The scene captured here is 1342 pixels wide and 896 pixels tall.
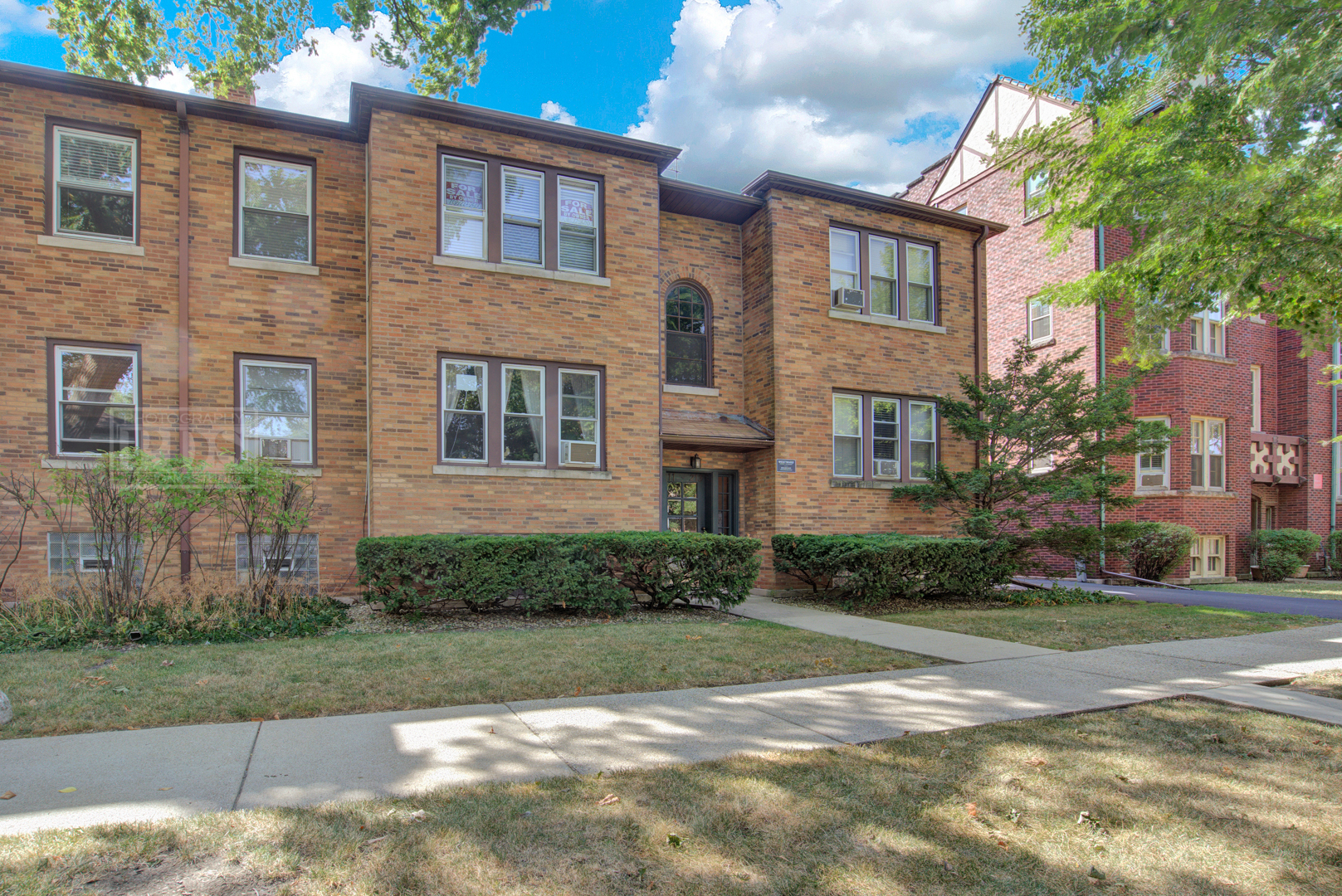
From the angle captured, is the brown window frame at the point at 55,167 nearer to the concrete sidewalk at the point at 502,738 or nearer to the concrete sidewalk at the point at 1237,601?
the concrete sidewalk at the point at 502,738

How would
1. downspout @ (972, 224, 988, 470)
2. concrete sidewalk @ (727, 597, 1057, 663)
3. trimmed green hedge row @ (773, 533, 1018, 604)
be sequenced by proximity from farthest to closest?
downspout @ (972, 224, 988, 470), trimmed green hedge row @ (773, 533, 1018, 604), concrete sidewalk @ (727, 597, 1057, 663)

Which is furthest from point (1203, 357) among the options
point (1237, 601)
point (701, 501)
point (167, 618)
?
point (167, 618)

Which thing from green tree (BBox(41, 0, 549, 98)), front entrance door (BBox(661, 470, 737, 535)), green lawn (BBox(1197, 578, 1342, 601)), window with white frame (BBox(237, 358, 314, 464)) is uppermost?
green tree (BBox(41, 0, 549, 98))

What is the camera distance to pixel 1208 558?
1872 centimetres

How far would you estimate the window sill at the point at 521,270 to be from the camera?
11484mm

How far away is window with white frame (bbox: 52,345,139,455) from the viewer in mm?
10445

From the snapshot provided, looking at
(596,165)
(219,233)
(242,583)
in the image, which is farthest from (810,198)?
(242,583)

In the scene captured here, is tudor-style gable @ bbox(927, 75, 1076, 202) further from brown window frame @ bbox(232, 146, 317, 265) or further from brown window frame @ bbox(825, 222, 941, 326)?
brown window frame @ bbox(232, 146, 317, 265)

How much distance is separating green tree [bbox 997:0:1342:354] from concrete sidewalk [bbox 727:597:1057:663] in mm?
4030

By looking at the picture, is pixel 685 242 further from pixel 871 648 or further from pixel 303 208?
pixel 871 648

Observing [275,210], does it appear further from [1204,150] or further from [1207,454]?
[1207,454]

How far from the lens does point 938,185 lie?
78.5ft

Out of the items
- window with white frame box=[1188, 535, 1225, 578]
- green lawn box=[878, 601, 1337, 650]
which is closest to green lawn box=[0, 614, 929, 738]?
green lawn box=[878, 601, 1337, 650]

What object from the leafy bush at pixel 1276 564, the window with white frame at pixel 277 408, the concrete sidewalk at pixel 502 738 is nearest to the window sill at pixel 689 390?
the window with white frame at pixel 277 408
